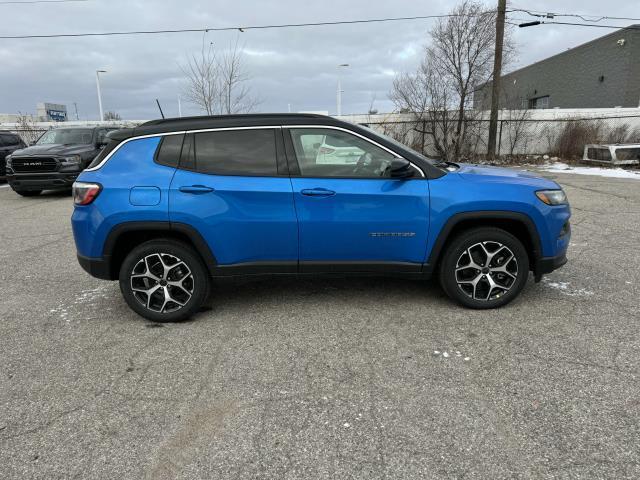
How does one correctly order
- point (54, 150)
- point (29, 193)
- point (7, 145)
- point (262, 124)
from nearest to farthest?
1. point (262, 124)
2. point (54, 150)
3. point (29, 193)
4. point (7, 145)

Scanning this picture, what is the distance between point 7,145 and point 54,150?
4849 millimetres

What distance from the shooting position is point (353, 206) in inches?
147

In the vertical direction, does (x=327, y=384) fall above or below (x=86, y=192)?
below

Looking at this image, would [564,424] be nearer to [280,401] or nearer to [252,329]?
[280,401]

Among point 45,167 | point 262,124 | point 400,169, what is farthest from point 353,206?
point 45,167

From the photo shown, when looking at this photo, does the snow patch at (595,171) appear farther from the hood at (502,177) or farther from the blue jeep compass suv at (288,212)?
the blue jeep compass suv at (288,212)

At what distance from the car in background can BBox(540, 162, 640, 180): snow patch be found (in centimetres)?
1884

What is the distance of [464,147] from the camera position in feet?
67.8

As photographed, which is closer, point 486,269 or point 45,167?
point 486,269

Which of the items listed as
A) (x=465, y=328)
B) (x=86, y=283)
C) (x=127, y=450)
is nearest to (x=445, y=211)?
(x=465, y=328)

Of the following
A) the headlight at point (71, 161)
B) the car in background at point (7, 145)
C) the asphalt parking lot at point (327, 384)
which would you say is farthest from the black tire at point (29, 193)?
the asphalt parking lot at point (327, 384)

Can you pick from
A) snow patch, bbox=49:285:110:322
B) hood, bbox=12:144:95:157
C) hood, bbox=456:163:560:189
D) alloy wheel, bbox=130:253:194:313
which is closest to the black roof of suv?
hood, bbox=456:163:560:189

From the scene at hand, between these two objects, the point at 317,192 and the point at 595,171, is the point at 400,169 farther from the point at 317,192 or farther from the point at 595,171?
the point at 595,171

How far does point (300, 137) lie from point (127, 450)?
8.58 feet
